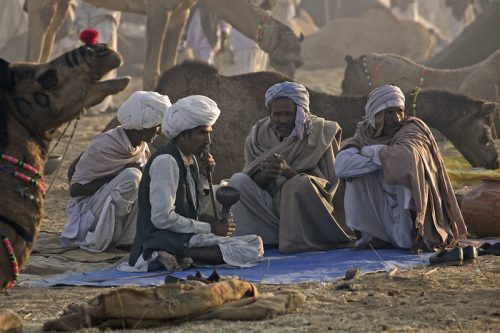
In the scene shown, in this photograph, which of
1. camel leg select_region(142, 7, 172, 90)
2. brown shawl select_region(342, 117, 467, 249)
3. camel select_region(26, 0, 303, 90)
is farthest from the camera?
camel select_region(26, 0, 303, 90)

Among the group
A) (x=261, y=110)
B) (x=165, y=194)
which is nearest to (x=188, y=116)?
(x=165, y=194)

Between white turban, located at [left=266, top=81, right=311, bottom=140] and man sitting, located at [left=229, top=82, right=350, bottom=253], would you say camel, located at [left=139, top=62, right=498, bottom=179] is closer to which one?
man sitting, located at [left=229, top=82, right=350, bottom=253]

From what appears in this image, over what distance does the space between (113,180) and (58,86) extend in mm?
2855

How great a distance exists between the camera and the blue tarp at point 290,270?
7492 mm

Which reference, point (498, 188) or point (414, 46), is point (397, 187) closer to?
point (498, 188)

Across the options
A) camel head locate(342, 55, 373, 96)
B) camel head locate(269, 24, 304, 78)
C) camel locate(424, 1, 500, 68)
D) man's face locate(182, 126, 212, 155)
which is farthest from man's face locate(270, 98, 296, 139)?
camel locate(424, 1, 500, 68)

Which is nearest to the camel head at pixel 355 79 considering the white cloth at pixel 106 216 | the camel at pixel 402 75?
the camel at pixel 402 75

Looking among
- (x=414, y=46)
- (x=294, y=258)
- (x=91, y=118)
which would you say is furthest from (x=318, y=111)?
(x=414, y=46)

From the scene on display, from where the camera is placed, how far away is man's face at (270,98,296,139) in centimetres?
880

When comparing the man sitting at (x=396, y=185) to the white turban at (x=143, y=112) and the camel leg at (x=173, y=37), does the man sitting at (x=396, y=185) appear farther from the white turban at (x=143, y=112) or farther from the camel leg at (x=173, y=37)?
the camel leg at (x=173, y=37)

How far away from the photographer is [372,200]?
8.44m

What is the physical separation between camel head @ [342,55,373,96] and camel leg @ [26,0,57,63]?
12.3 feet

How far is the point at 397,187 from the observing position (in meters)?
8.33

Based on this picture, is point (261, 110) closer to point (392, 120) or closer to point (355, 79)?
point (392, 120)
